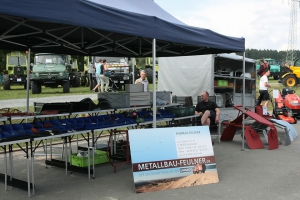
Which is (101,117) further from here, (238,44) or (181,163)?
(238,44)

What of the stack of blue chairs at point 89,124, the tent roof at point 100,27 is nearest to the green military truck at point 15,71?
the tent roof at point 100,27

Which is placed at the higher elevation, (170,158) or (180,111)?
(180,111)

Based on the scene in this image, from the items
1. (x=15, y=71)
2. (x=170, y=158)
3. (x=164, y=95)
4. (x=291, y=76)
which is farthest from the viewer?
(x=291, y=76)

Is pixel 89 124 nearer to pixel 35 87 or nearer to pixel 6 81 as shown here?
pixel 35 87

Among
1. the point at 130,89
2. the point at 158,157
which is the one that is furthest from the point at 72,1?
the point at 130,89

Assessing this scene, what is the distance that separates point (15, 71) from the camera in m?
22.8

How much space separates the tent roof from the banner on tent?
1486 mm

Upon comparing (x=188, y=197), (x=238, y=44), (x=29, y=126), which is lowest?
(x=188, y=197)

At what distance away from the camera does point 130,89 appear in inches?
298

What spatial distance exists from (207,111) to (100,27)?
174 inches

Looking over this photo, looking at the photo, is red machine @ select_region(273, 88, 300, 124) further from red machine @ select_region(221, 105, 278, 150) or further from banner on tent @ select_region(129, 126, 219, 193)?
banner on tent @ select_region(129, 126, 219, 193)

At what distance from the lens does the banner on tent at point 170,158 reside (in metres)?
5.05

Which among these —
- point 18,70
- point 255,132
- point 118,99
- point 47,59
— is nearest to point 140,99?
point 118,99

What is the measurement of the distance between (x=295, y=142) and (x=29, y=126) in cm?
666
